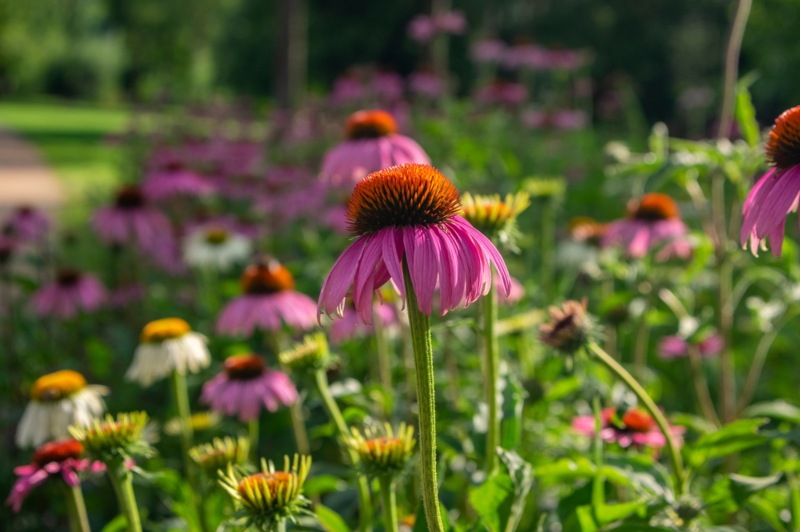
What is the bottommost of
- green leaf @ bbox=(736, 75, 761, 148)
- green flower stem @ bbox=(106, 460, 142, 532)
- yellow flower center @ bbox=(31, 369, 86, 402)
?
green flower stem @ bbox=(106, 460, 142, 532)

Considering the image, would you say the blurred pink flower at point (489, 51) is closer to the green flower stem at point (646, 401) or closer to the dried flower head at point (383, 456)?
the green flower stem at point (646, 401)

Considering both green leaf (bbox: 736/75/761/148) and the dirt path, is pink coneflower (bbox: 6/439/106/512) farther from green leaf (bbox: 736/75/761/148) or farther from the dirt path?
the dirt path

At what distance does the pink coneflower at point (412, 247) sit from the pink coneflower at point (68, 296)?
7.78 feet

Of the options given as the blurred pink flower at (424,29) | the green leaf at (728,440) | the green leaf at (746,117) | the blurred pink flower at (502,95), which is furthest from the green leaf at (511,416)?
the blurred pink flower at (502,95)

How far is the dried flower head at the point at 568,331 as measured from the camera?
149 cm

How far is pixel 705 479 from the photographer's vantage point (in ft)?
7.23

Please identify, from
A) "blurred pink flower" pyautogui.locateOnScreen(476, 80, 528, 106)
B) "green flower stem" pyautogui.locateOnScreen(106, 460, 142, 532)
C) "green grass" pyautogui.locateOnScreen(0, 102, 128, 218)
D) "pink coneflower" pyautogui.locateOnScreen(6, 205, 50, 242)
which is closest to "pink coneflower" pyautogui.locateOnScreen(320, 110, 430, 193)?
"green flower stem" pyautogui.locateOnScreen(106, 460, 142, 532)

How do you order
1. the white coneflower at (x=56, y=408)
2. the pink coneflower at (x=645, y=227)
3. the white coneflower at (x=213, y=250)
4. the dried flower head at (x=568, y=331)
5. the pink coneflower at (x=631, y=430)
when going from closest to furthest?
the dried flower head at (x=568, y=331) < the pink coneflower at (x=631, y=430) < the white coneflower at (x=56, y=408) < the pink coneflower at (x=645, y=227) < the white coneflower at (x=213, y=250)

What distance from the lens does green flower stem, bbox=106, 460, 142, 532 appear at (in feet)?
4.41

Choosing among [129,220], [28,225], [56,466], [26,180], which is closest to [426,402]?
[56,466]

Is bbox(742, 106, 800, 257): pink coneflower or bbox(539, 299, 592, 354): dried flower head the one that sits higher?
bbox(742, 106, 800, 257): pink coneflower

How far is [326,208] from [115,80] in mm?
36911

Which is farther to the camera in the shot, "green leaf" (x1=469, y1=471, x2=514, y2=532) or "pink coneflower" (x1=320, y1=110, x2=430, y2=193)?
"pink coneflower" (x1=320, y1=110, x2=430, y2=193)

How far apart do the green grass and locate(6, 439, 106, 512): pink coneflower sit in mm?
5940
